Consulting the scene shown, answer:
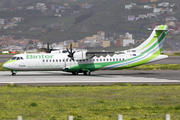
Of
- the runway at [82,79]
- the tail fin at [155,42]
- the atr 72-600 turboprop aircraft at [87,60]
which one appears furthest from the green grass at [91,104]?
the tail fin at [155,42]

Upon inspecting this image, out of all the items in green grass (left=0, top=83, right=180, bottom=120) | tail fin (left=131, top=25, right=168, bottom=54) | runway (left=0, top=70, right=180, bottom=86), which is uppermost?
tail fin (left=131, top=25, right=168, bottom=54)

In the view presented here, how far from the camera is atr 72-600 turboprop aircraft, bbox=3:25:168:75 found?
41.2 m

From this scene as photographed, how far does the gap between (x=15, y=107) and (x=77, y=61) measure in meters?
25.2

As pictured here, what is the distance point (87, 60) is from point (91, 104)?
24.3m

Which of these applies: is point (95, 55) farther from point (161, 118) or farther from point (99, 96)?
point (161, 118)

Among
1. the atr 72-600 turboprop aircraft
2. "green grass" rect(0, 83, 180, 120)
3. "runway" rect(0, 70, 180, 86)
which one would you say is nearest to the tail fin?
the atr 72-600 turboprop aircraft

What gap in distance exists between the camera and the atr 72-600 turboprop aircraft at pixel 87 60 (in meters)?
41.2

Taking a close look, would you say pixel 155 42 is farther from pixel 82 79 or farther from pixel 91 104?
pixel 91 104

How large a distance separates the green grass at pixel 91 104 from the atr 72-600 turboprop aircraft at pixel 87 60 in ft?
58.3

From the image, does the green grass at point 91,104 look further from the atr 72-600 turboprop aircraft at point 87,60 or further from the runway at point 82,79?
the atr 72-600 turboprop aircraft at point 87,60

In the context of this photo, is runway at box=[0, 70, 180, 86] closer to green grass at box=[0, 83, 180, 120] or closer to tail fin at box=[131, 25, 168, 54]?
tail fin at box=[131, 25, 168, 54]

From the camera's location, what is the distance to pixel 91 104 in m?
18.8

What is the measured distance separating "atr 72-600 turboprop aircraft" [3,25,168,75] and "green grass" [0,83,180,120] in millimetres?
17770

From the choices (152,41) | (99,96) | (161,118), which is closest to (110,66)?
(152,41)
